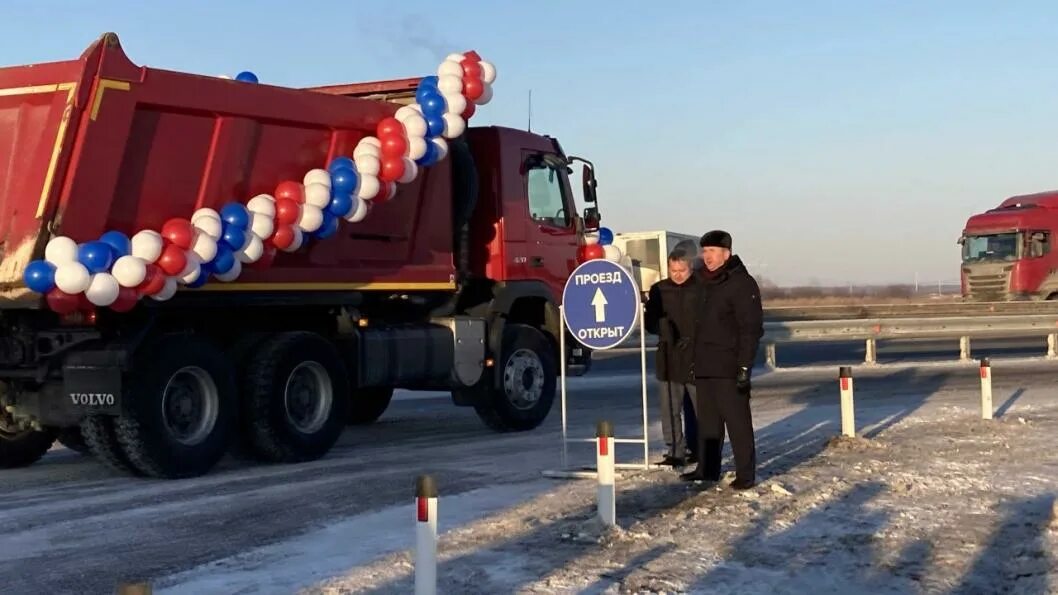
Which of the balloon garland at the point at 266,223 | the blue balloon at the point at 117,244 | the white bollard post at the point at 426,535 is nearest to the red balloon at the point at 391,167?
the balloon garland at the point at 266,223

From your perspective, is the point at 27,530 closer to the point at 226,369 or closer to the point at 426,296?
the point at 226,369

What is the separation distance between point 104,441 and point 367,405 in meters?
5.28

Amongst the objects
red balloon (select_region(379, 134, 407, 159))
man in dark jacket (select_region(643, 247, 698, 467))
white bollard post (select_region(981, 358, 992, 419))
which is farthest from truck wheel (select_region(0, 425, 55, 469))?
white bollard post (select_region(981, 358, 992, 419))

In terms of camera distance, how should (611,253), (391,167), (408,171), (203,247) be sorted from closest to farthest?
(203,247)
(391,167)
(408,171)
(611,253)

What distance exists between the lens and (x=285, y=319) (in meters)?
11.9

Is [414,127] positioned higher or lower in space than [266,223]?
higher

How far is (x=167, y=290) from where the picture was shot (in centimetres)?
958

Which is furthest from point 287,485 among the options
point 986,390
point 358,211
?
point 986,390

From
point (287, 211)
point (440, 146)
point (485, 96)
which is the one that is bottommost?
point (287, 211)

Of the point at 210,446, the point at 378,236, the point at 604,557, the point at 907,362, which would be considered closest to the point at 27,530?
the point at 210,446

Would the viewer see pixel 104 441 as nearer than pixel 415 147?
Yes

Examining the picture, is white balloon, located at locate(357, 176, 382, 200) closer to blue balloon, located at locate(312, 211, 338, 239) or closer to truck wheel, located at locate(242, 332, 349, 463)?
blue balloon, located at locate(312, 211, 338, 239)

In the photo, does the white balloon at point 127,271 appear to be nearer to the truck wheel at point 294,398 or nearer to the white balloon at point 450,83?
the truck wheel at point 294,398

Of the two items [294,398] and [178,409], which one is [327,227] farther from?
[178,409]
